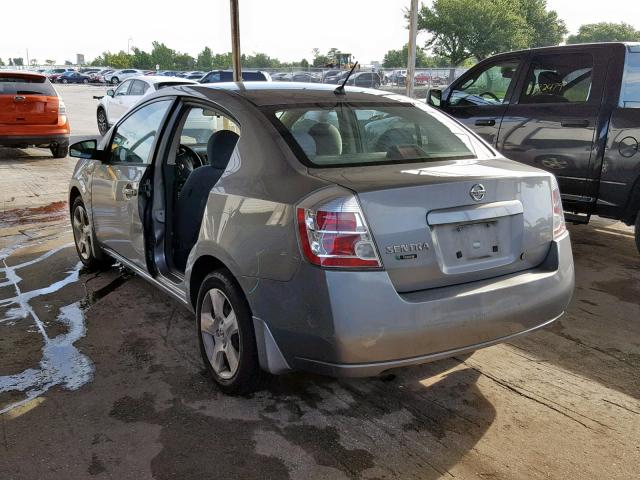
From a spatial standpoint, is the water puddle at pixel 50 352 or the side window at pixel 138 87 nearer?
the water puddle at pixel 50 352

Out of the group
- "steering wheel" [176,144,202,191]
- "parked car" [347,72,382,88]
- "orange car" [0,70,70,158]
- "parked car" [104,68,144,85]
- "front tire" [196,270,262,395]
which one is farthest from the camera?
"parked car" [104,68,144,85]

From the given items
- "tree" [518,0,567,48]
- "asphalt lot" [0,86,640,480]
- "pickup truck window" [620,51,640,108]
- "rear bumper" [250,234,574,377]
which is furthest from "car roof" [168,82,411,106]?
"tree" [518,0,567,48]

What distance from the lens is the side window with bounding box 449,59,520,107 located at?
668 centimetres

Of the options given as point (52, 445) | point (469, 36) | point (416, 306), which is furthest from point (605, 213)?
point (469, 36)

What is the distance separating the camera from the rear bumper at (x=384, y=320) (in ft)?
8.08

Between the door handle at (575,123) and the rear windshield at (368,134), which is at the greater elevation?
the rear windshield at (368,134)

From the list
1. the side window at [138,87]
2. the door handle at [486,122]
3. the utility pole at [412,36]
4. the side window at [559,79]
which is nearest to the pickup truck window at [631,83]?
the side window at [559,79]

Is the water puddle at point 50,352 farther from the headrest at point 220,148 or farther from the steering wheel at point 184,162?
the headrest at point 220,148

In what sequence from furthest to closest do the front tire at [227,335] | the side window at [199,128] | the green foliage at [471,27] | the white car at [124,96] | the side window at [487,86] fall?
the green foliage at [471,27], the white car at [124,96], the side window at [487,86], the side window at [199,128], the front tire at [227,335]

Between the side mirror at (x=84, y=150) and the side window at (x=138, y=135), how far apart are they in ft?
0.43

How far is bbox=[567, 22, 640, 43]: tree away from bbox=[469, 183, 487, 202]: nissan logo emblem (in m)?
82.9

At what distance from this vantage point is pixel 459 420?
2979 millimetres

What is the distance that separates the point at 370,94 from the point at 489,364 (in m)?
1.80

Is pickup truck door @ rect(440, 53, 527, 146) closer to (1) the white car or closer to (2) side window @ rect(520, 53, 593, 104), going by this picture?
(2) side window @ rect(520, 53, 593, 104)
